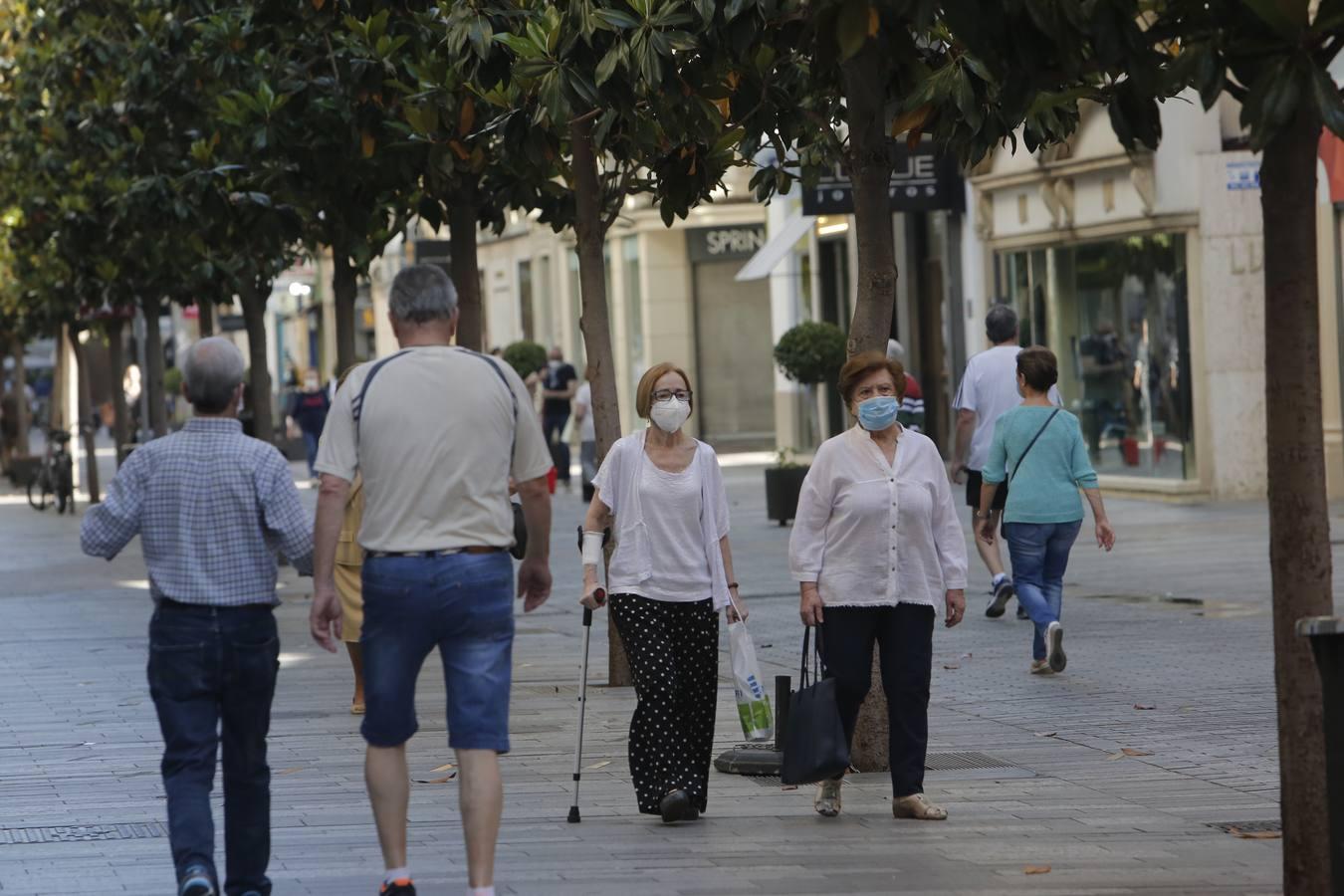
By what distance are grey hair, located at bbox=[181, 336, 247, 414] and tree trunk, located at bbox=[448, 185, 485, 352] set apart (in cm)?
761

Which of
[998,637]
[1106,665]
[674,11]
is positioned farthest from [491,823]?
[998,637]

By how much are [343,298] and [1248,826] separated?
11381 millimetres

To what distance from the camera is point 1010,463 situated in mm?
12258

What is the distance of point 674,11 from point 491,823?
160 inches

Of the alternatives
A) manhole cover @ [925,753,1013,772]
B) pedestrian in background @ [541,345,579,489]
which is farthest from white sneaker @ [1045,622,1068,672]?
pedestrian in background @ [541,345,579,489]

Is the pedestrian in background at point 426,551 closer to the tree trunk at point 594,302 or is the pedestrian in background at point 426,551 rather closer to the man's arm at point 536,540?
the man's arm at point 536,540

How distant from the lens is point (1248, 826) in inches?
303

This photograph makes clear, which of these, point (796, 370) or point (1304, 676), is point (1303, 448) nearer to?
point (1304, 676)

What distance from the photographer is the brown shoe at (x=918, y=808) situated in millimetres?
7938

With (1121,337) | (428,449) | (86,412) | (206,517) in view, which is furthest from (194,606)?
(86,412)

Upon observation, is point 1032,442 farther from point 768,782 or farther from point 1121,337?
point 1121,337

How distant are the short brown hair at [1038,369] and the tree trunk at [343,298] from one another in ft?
19.2

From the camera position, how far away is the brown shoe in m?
7.94

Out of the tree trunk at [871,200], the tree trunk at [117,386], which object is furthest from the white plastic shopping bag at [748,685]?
the tree trunk at [117,386]
